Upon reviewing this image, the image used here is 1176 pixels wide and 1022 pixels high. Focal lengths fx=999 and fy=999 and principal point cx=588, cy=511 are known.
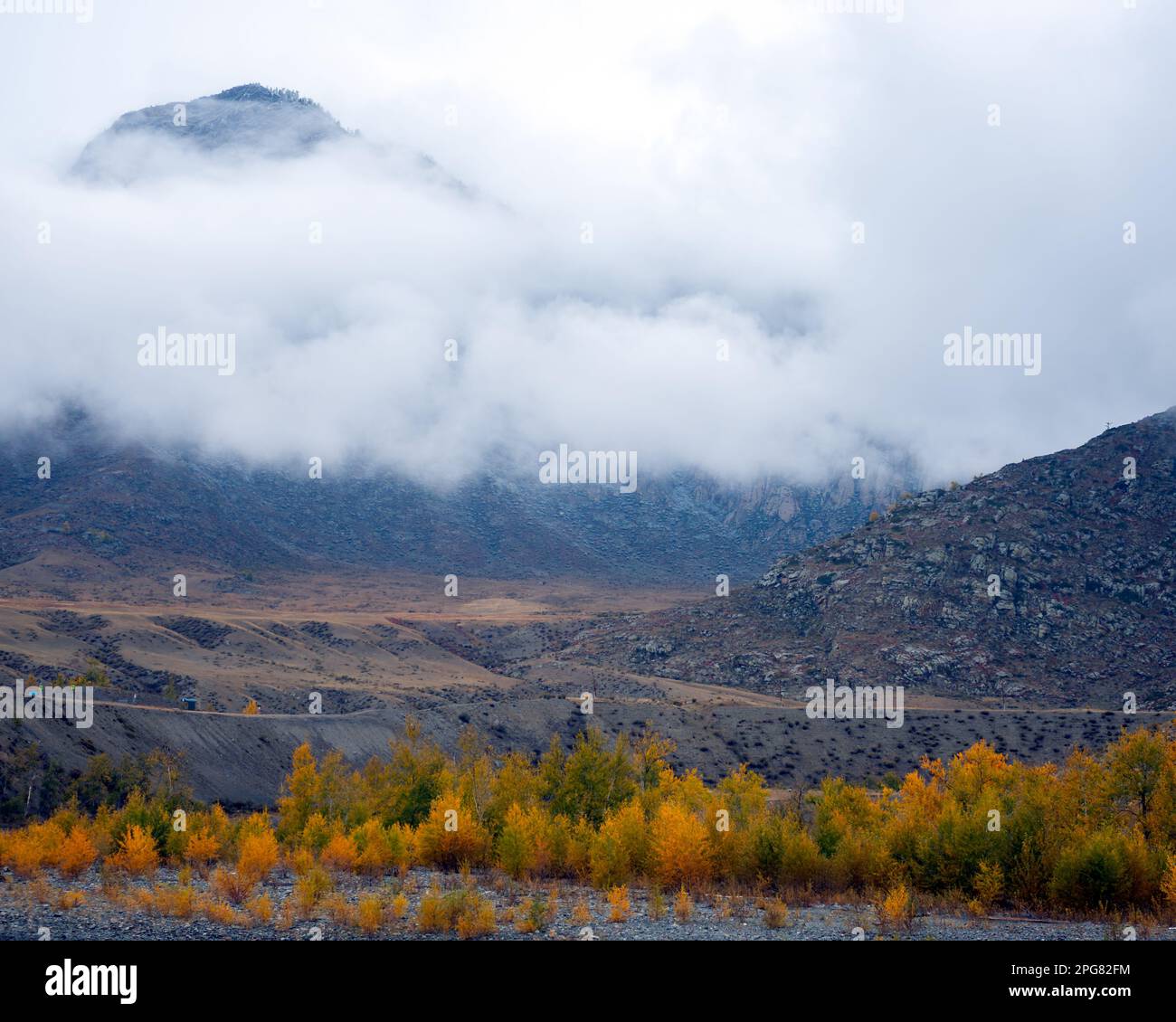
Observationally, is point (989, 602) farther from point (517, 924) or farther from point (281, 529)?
point (281, 529)

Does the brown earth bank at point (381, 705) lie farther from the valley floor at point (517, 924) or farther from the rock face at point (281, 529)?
the rock face at point (281, 529)

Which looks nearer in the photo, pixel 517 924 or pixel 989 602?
pixel 517 924

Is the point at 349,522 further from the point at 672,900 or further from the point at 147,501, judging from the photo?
the point at 672,900

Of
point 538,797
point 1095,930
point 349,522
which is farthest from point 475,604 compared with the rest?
point 1095,930

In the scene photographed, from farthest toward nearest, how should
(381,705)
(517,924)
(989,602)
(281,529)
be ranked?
(281,529) < (989,602) < (381,705) < (517,924)

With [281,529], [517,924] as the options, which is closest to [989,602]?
[517,924]

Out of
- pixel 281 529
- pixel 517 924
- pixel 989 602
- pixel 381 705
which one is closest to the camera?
pixel 517 924
